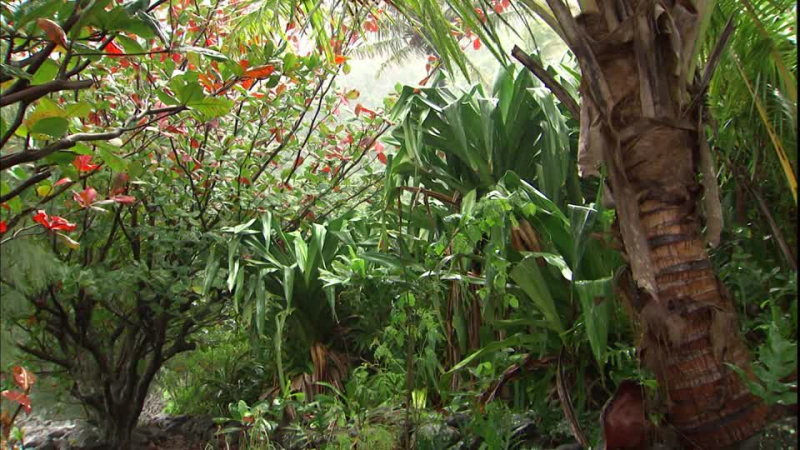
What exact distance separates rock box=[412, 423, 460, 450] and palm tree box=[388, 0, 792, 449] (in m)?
0.89

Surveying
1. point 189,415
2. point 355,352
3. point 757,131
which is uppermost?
point 757,131

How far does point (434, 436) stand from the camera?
2.61m

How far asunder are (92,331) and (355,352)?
1.33 m

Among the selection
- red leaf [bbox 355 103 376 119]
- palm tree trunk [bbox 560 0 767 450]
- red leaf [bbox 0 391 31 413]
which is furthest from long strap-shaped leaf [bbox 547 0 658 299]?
red leaf [bbox 355 103 376 119]

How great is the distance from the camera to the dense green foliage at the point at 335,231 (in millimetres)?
1854

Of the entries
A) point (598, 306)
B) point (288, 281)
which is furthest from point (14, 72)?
point (288, 281)

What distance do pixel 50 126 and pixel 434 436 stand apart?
5.74ft

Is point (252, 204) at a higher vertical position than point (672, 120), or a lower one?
higher

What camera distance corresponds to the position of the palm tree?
1835 millimetres

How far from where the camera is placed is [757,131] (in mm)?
2354

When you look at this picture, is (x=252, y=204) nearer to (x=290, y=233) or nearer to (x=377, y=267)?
(x=290, y=233)

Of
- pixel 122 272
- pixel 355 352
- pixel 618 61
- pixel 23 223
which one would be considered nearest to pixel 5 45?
pixel 23 223

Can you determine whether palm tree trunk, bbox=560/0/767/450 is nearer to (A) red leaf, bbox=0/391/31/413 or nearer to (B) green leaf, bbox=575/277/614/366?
(B) green leaf, bbox=575/277/614/366

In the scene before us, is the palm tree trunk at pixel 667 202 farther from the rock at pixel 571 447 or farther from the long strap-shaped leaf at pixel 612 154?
the rock at pixel 571 447
